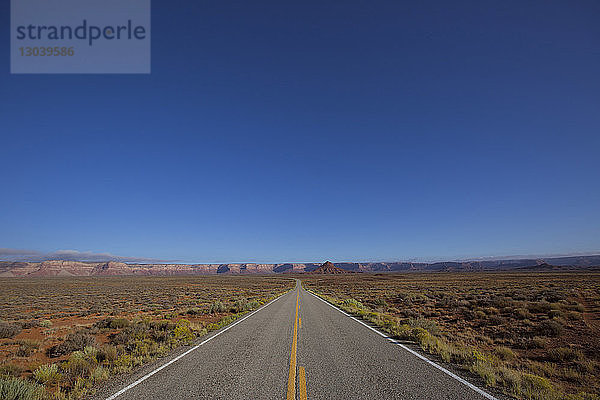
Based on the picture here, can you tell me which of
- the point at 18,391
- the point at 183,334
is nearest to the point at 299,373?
the point at 18,391

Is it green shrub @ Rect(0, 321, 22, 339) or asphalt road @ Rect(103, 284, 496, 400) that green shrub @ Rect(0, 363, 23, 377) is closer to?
asphalt road @ Rect(103, 284, 496, 400)

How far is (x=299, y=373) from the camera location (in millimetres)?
6461

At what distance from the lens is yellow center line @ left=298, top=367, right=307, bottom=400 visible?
5132mm

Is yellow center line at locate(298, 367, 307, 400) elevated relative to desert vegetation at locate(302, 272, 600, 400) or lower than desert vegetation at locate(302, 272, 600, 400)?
elevated

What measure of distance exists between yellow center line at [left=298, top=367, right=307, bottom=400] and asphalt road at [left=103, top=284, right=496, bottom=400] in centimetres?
2

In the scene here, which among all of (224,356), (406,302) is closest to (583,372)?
(224,356)

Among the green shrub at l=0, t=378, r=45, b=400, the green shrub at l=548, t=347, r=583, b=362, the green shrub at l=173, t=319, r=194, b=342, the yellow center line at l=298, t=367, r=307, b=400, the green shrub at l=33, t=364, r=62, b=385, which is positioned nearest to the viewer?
the yellow center line at l=298, t=367, r=307, b=400

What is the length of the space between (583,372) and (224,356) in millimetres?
10702

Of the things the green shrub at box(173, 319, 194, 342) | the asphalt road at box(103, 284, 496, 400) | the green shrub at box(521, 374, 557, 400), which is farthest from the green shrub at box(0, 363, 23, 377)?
the green shrub at box(521, 374, 557, 400)

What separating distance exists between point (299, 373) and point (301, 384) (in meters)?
0.74

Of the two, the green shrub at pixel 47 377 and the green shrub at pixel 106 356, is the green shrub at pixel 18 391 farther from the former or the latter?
the green shrub at pixel 106 356

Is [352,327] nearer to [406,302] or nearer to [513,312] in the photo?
[513,312]

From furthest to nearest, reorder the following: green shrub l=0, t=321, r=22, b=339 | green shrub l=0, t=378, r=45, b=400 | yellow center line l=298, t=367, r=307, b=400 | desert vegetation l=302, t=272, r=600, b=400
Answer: green shrub l=0, t=321, r=22, b=339, desert vegetation l=302, t=272, r=600, b=400, green shrub l=0, t=378, r=45, b=400, yellow center line l=298, t=367, r=307, b=400

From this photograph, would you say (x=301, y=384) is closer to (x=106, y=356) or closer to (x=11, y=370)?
(x=106, y=356)
